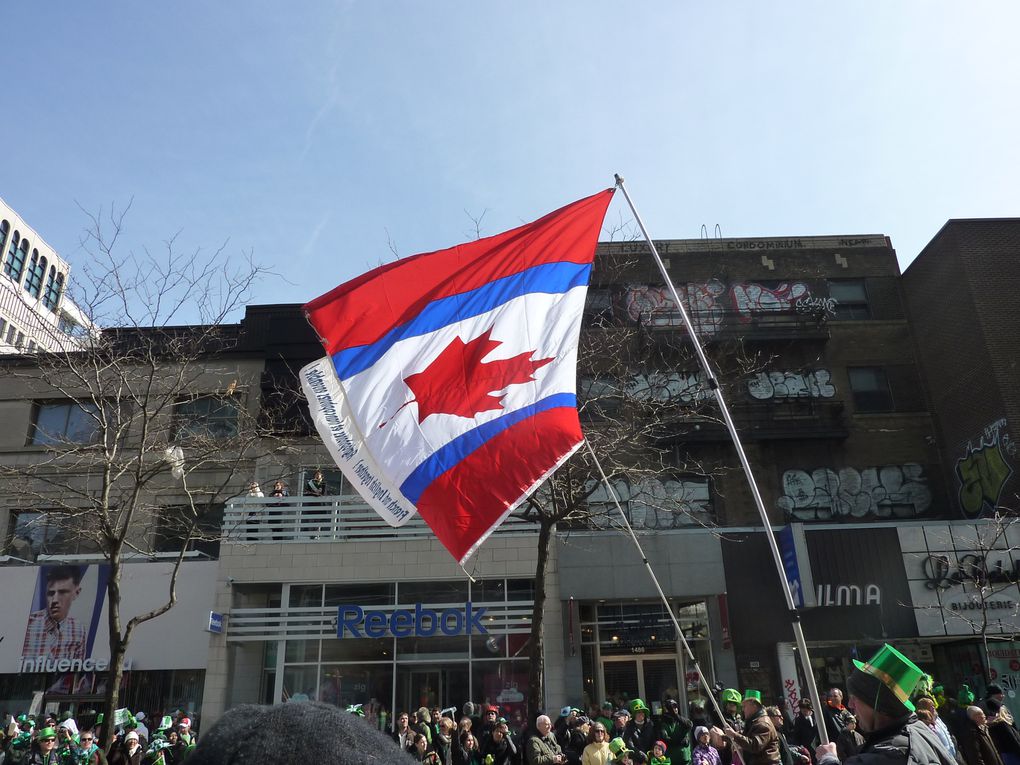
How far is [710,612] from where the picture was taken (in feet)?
72.6

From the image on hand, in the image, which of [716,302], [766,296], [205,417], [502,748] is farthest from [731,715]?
[766,296]

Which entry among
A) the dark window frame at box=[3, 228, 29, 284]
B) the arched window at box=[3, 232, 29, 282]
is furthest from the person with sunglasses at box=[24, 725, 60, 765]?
the arched window at box=[3, 232, 29, 282]

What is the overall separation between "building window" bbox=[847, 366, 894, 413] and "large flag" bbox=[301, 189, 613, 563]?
883 inches

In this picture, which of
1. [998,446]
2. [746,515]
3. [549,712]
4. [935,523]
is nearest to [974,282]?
[998,446]

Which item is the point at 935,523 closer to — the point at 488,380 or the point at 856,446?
the point at 856,446

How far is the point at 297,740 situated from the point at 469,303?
263 inches

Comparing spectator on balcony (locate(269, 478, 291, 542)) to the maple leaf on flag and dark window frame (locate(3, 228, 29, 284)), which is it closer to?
the maple leaf on flag

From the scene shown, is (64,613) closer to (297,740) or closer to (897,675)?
(897,675)

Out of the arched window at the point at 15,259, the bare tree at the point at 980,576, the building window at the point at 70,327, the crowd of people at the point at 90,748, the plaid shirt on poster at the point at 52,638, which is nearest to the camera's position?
the crowd of people at the point at 90,748

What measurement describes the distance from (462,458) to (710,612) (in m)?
17.3

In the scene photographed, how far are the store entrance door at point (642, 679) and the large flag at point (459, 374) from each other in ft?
54.7

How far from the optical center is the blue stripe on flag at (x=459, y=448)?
6.84m

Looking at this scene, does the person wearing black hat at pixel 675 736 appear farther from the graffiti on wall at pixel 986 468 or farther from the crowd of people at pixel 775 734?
the graffiti on wall at pixel 986 468

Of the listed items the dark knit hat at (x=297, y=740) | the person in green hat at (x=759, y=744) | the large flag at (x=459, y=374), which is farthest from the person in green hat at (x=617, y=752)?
the dark knit hat at (x=297, y=740)
